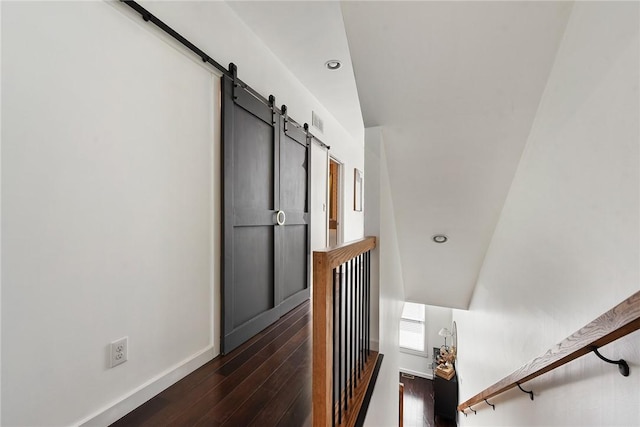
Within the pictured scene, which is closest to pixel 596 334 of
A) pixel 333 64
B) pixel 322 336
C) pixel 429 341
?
pixel 322 336

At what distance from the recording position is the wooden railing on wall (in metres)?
1.19

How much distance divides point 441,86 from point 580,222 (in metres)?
1.04

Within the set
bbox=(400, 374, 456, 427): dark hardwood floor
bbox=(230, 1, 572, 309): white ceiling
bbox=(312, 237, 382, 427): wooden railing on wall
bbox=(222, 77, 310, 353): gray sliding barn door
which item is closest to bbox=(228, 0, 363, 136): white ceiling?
bbox=(230, 1, 572, 309): white ceiling

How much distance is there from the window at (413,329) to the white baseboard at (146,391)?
242 inches

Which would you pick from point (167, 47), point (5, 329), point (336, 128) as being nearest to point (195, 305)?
point (5, 329)

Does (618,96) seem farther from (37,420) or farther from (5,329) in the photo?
(37,420)

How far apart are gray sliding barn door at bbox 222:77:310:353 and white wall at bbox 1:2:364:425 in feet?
0.40

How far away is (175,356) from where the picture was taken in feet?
5.88

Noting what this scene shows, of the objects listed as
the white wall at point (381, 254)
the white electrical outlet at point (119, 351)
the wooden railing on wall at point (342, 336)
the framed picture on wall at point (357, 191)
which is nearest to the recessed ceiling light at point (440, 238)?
the white wall at point (381, 254)

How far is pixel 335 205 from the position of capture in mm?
4930

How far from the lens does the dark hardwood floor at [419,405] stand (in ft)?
18.0

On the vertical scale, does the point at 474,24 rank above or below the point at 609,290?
above

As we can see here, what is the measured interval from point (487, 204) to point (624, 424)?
157 cm

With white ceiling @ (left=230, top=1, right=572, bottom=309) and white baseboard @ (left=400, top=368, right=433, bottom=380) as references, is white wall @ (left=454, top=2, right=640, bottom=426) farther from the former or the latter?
white baseboard @ (left=400, top=368, right=433, bottom=380)
